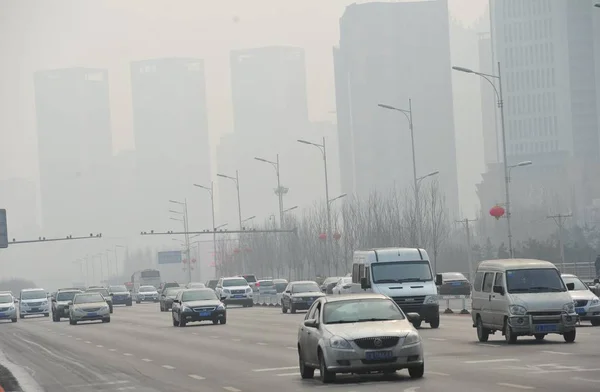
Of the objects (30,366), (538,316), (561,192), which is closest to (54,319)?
(30,366)

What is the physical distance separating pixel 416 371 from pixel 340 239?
106112 millimetres

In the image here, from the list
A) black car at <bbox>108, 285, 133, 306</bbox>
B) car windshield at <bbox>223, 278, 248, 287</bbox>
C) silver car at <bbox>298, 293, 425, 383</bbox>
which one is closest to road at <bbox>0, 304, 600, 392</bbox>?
silver car at <bbox>298, 293, 425, 383</bbox>

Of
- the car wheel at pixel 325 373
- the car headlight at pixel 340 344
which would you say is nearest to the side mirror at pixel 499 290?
the car wheel at pixel 325 373

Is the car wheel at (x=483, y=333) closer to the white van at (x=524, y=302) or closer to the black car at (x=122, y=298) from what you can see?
the white van at (x=524, y=302)

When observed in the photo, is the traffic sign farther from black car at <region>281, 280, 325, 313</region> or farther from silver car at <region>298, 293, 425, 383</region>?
silver car at <region>298, 293, 425, 383</region>

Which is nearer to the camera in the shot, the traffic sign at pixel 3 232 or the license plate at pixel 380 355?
Answer: the license plate at pixel 380 355

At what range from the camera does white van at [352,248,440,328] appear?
37.4 meters

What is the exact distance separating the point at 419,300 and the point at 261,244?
360 ft

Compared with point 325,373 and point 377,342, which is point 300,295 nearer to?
point 325,373

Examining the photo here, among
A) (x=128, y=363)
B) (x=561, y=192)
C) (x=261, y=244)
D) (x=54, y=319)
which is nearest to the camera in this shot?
(x=128, y=363)

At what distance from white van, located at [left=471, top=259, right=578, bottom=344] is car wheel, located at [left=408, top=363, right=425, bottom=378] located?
777 cm

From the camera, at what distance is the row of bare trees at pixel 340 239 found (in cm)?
10562

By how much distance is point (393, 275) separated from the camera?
126 ft

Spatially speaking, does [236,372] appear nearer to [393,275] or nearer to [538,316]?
[538,316]
